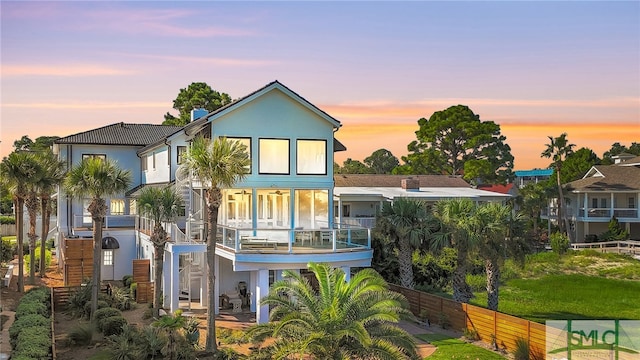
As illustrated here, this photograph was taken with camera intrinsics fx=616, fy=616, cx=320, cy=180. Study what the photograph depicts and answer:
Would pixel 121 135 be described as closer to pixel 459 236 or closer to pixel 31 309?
pixel 31 309

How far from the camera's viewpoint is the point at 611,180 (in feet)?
177

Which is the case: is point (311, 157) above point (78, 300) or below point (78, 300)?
above

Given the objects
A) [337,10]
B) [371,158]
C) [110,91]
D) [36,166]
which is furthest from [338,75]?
[371,158]

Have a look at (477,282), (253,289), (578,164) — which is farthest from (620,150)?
(253,289)

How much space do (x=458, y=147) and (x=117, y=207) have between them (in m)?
42.7

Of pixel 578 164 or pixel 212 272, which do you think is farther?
pixel 578 164

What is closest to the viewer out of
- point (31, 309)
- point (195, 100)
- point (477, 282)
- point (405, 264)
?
point (31, 309)

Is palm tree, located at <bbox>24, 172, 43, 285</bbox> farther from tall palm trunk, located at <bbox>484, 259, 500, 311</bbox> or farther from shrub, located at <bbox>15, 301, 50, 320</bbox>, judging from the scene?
tall palm trunk, located at <bbox>484, 259, 500, 311</bbox>

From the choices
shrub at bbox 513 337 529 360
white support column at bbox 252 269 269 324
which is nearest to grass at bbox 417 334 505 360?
shrub at bbox 513 337 529 360

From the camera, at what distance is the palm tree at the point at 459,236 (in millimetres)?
24500

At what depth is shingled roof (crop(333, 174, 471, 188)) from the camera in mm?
49938

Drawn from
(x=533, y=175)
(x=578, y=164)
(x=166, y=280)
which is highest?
(x=578, y=164)

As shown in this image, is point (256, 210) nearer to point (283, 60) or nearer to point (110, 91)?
point (283, 60)

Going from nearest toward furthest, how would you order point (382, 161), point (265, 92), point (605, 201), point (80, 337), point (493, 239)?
1. point (80, 337)
2. point (493, 239)
3. point (265, 92)
4. point (605, 201)
5. point (382, 161)
